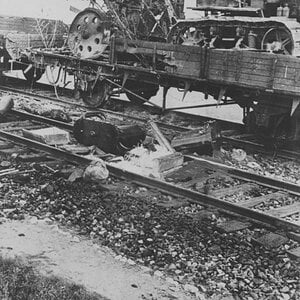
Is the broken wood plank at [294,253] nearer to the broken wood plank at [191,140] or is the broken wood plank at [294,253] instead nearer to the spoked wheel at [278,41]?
the broken wood plank at [191,140]

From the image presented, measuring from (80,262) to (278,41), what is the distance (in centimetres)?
721

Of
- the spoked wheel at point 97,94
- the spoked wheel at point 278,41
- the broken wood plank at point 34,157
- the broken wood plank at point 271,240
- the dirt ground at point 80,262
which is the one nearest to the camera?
the dirt ground at point 80,262

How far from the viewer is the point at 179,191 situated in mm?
7633

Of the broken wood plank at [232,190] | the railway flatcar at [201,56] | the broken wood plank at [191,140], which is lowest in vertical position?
the broken wood plank at [232,190]

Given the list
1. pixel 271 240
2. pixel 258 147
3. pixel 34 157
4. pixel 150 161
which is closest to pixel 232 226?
pixel 271 240

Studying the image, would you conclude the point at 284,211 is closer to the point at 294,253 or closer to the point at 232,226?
the point at 232,226

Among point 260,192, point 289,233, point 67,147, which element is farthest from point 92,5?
point 289,233

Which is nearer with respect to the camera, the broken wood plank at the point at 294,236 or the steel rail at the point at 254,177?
the broken wood plank at the point at 294,236

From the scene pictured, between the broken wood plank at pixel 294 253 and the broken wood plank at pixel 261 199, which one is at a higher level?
the broken wood plank at pixel 294 253

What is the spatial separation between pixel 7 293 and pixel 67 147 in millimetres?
5344

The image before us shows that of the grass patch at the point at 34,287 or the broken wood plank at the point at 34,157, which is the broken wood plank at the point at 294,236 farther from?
the broken wood plank at the point at 34,157

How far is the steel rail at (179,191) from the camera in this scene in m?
6.64

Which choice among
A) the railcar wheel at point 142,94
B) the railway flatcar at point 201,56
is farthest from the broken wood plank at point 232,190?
the railcar wheel at point 142,94

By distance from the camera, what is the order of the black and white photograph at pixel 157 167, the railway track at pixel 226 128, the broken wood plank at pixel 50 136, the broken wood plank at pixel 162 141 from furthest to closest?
1. the railway track at pixel 226 128
2. the broken wood plank at pixel 50 136
3. the broken wood plank at pixel 162 141
4. the black and white photograph at pixel 157 167
